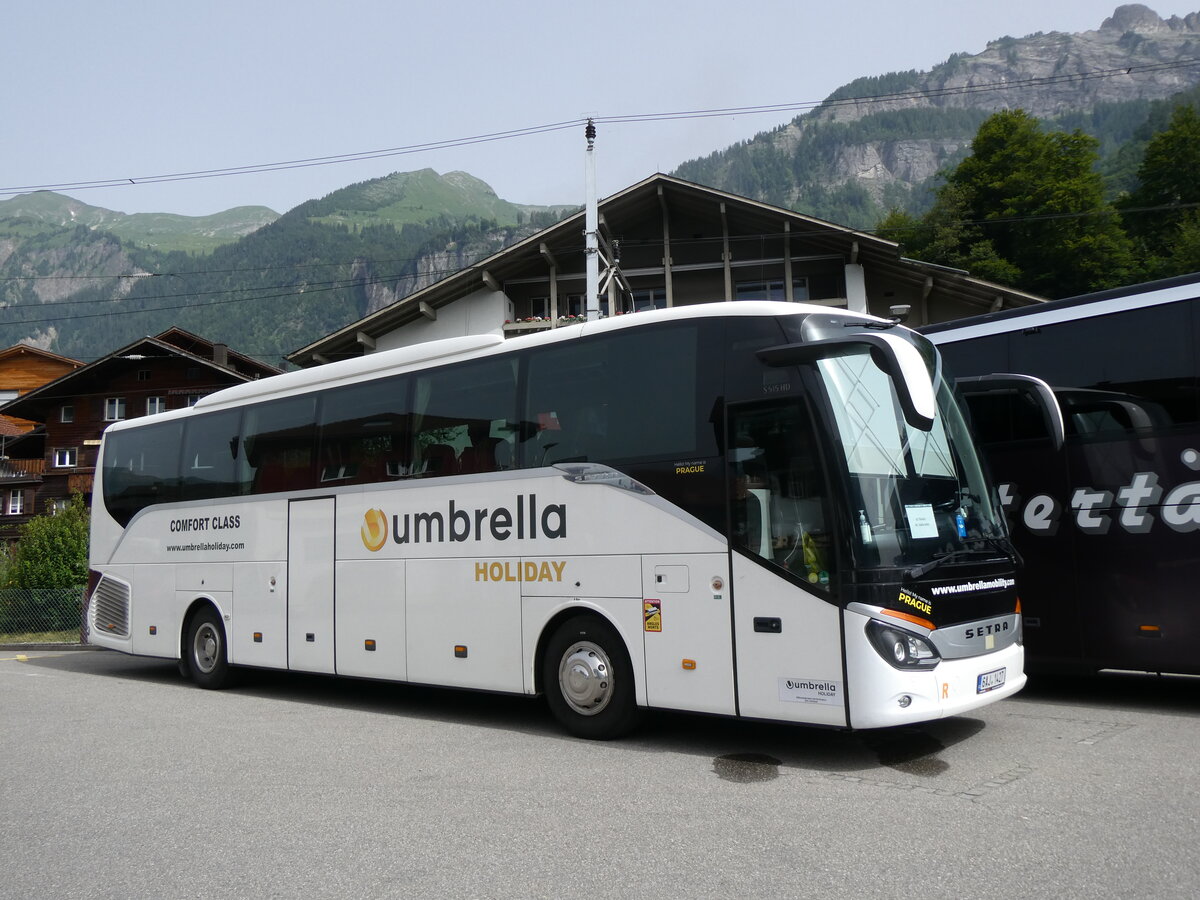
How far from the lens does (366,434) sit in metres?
10.7

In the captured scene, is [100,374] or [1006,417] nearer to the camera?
[1006,417]

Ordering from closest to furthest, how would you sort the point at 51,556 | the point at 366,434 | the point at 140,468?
1. the point at 366,434
2. the point at 140,468
3. the point at 51,556

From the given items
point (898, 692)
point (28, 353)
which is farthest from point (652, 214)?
point (28, 353)

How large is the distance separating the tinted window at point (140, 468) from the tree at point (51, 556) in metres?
12.6

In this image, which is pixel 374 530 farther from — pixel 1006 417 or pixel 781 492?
pixel 1006 417

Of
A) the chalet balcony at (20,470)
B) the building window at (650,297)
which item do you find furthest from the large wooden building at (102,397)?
the building window at (650,297)

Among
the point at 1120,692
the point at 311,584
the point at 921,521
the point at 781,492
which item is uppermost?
the point at 781,492

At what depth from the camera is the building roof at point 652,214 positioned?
30.8 m

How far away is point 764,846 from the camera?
523cm

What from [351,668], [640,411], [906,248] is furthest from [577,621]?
[906,248]

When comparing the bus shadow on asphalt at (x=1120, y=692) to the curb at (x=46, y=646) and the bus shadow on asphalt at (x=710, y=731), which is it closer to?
the bus shadow on asphalt at (x=710, y=731)

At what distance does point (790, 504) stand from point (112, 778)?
5221 millimetres

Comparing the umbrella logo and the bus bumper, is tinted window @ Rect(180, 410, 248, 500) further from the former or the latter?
the bus bumper

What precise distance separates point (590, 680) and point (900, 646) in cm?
267
